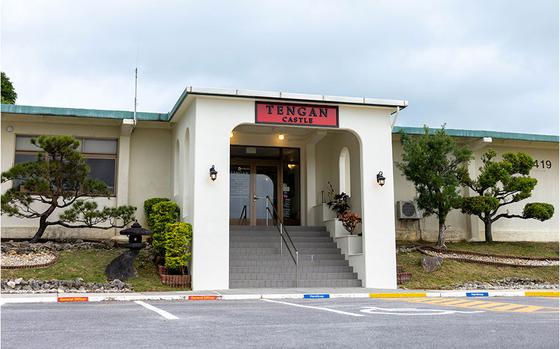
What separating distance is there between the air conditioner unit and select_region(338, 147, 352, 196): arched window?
2.30m

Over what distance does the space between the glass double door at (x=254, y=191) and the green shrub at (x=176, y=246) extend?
16.6 ft

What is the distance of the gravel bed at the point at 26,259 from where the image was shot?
12.5 metres

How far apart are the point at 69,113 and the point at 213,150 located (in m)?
5.34

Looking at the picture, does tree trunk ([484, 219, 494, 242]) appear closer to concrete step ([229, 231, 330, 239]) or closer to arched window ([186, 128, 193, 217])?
concrete step ([229, 231, 330, 239])

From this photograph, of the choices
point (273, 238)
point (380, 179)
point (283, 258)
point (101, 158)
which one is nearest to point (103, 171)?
point (101, 158)

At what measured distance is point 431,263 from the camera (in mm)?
14914

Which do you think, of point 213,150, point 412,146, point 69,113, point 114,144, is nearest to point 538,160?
point 412,146

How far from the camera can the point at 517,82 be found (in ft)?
49.4

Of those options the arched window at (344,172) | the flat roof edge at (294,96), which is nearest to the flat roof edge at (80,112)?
the flat roof edge at (294,96)

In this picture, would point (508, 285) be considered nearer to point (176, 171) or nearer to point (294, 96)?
point (294, 96)

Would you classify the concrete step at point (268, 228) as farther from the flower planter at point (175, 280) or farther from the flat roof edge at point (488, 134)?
the flat roof edge at point (488, 134)

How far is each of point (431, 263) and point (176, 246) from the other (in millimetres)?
6825

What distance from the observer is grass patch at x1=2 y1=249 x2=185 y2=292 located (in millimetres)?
12078

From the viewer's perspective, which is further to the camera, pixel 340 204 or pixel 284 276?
pixel 340 204
